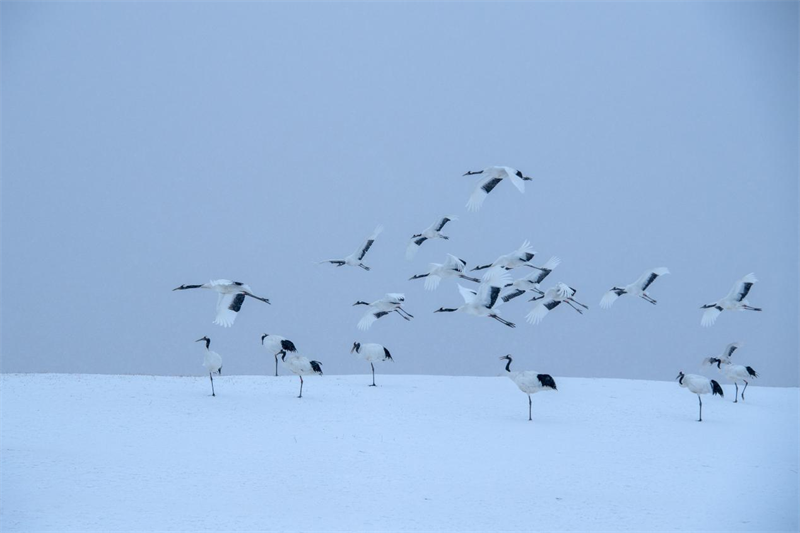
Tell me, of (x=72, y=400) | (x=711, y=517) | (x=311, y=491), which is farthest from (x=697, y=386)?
(x=72, y=400)

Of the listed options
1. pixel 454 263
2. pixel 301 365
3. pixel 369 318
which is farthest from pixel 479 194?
pixel 301 365

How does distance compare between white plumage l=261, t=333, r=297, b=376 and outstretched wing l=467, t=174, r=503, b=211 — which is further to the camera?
white plumage l=261, t=333, r=297, b=376

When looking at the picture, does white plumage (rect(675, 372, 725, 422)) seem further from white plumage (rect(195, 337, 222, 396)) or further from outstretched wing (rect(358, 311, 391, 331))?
white plumage (rect(195, 337, 222, 396))

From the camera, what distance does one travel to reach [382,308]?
14.9 m

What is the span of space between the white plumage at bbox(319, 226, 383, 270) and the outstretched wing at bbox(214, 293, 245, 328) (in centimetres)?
250

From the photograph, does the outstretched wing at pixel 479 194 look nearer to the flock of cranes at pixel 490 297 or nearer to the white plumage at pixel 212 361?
the flock of cranes at pixel 490 297

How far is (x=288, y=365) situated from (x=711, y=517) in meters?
7.26

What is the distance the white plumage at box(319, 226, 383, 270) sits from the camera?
1505 cm

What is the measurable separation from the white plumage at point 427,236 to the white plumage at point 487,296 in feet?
5.14

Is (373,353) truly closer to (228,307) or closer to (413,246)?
(413,246)

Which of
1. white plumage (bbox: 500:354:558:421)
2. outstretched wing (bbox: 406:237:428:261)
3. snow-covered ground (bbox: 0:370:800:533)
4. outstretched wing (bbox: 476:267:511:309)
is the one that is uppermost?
outstretched wing (bbox: 406:237:428:261)

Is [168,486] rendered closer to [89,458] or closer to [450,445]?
[89,458]

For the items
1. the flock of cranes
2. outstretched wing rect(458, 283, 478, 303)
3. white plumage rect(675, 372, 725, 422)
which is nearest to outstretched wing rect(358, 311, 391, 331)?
the flock of cranes

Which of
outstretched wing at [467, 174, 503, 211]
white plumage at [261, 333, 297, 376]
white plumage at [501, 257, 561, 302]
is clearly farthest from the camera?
white plumage at [261, 333, 297, 376]
